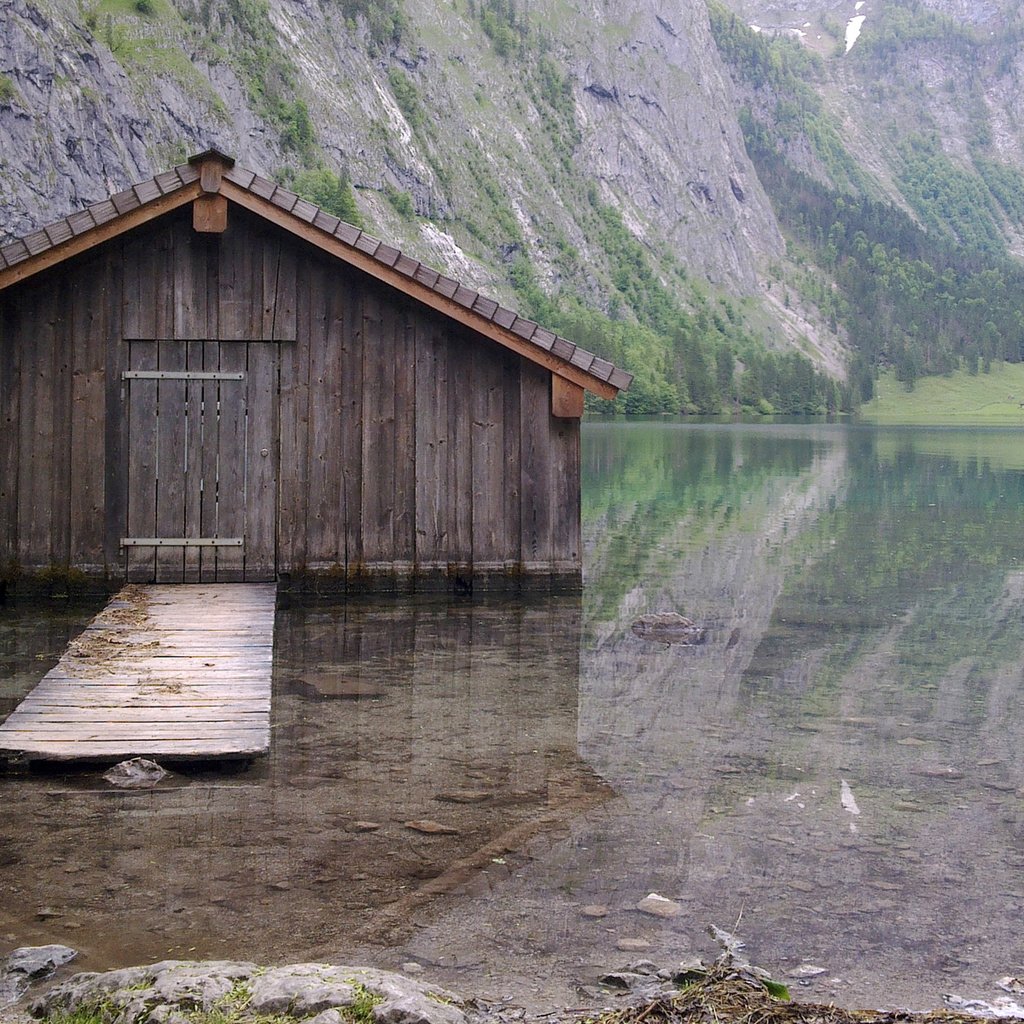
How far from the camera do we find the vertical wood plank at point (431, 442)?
13.8m

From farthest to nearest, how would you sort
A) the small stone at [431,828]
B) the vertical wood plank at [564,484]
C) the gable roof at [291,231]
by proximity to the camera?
the vertical wood plank at [564,484] → the gable roof at [291,231] → the small stone at [431,828]

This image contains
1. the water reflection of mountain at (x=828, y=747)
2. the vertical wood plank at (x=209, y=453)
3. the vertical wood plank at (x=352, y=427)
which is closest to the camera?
the water reflection of mountain at (x=828, y=747)

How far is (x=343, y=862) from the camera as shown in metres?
6.26

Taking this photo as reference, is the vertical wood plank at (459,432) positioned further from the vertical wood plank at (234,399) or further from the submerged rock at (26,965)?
the submerged rock at (26,965)

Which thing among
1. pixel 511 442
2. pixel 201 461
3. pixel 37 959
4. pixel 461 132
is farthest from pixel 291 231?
pixel 461 132

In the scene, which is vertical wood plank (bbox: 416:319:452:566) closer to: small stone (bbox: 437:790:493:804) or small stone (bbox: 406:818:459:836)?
small stone (bbox: 437:790:493:804)

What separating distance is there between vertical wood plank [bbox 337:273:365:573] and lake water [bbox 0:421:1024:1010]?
2.27ft

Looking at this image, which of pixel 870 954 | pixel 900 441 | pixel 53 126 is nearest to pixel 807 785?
pixel 870 954

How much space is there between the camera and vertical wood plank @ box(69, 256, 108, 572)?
13109mm

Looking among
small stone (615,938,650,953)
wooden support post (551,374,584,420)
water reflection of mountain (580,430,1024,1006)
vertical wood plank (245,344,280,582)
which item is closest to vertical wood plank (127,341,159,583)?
vertical wood plank (245,344,280,582)

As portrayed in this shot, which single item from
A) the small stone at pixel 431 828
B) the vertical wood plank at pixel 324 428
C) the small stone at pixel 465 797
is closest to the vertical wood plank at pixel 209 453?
the vertical wood plank at pixel 324 428

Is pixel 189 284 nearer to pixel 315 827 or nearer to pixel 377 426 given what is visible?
pixel 377 426

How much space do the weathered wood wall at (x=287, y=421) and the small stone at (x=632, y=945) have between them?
8539mm

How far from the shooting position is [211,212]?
497 inches
